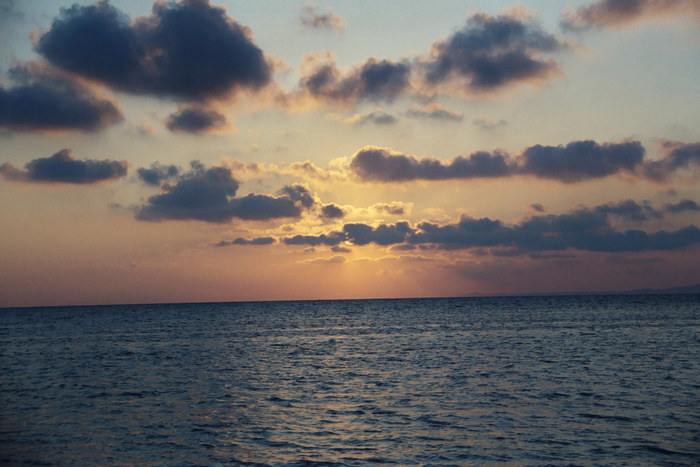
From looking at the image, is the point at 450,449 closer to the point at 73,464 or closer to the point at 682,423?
the point at 682,423

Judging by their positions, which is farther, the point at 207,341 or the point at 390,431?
the point at 207,341

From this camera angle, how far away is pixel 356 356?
57.7 meters

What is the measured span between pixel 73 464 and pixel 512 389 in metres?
27.4

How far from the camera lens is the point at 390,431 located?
82.6ft

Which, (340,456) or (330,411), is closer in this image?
(340,456)

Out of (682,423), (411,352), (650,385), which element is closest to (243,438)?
(682,423)

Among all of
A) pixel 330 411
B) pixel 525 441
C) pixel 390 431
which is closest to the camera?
pixel 525 441

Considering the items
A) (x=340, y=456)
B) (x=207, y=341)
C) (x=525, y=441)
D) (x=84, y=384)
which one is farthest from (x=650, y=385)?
(x=207, y=341)

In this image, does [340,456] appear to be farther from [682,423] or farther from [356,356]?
A: [356,356]

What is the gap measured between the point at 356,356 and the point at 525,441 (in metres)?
35.5

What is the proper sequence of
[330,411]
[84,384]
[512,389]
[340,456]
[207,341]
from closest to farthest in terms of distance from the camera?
[340,456] < [330,411] < [512,389] < [84,384] < [207,341]

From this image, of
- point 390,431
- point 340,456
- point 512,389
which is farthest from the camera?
point 512,389

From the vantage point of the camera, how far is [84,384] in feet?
136

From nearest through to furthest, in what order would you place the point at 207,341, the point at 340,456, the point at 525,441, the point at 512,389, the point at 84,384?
1. the point at 340,456
2. the point at 525,441
3. the point at 512,389
4. the point at 84,384
5. the point at 207,341
